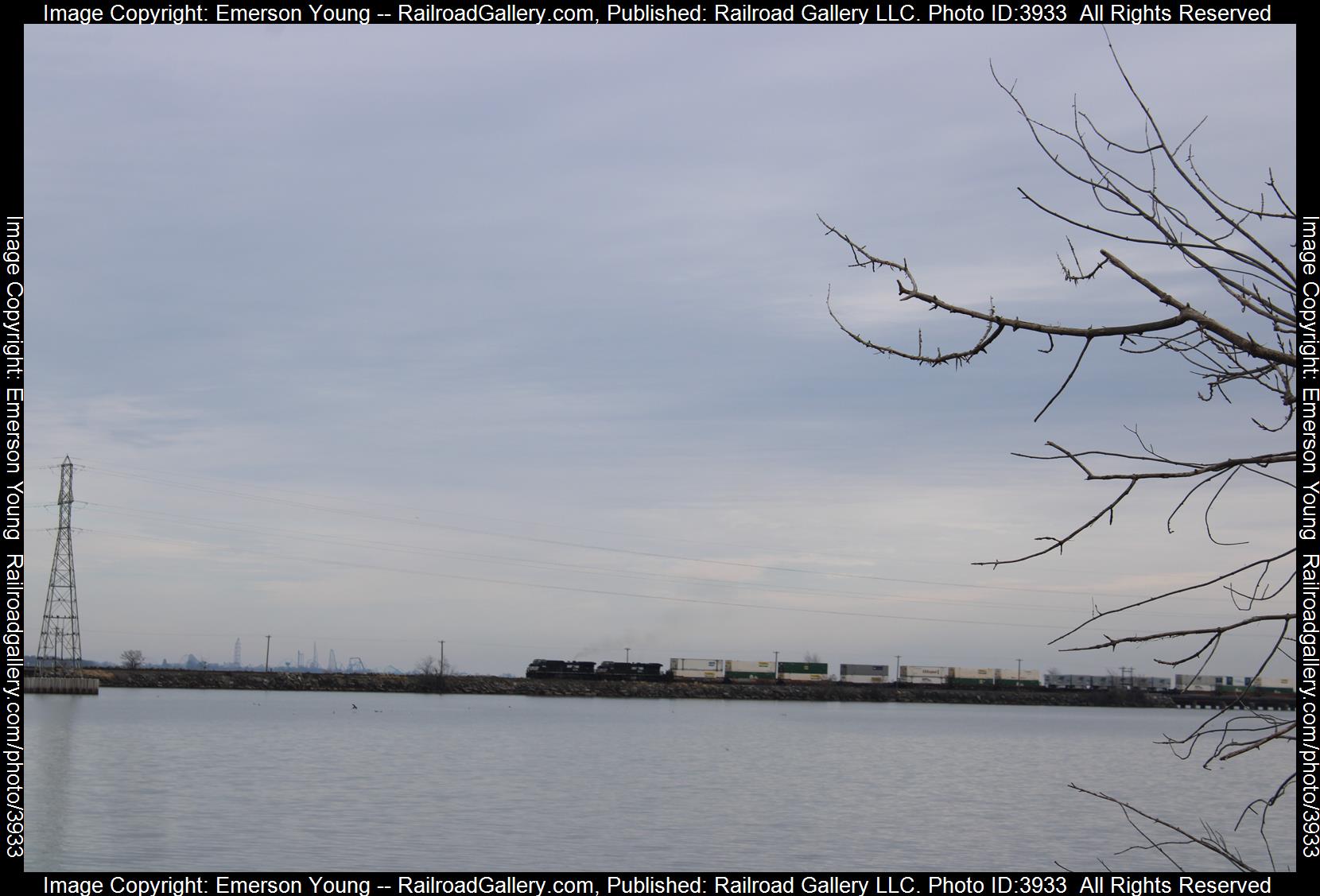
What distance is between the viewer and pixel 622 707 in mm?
152375

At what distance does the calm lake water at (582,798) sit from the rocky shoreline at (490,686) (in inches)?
3163

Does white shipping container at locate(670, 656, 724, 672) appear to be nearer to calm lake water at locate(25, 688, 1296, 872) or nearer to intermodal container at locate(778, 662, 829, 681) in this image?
intermodal container at locate(778, 662, 829, 681)

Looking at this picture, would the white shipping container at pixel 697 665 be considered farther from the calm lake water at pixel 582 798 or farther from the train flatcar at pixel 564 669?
the calm lake water at pixel 582 798

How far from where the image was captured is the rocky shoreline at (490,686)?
176 metres

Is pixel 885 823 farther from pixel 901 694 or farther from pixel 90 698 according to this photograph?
pixel 901 694

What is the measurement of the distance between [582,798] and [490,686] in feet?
491

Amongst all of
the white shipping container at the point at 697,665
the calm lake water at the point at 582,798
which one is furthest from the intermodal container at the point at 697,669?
the calm lake water at the point at 582,798

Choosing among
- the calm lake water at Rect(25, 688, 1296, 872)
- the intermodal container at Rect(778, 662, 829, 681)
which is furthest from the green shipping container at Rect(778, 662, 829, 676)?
the calm lake water at Rect(25, 688, 1296, 872)

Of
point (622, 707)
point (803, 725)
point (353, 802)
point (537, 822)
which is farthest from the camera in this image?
point (622, 707)

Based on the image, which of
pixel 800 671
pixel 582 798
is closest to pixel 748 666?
pixel 800 671

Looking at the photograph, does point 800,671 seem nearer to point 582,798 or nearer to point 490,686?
point 490,686

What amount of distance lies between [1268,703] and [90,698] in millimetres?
146692

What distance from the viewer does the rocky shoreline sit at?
176 metres

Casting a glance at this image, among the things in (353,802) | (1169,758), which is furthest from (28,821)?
(1169,758)
